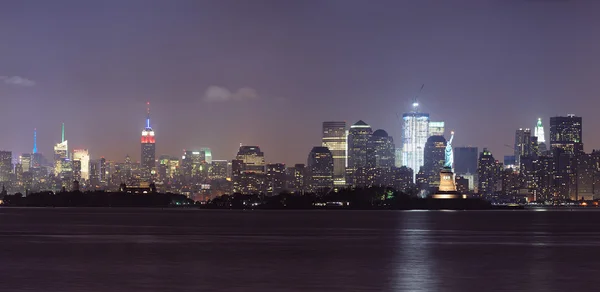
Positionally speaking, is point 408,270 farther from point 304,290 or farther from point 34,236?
point 34,236

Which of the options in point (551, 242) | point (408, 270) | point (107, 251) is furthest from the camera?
point (551, 242)

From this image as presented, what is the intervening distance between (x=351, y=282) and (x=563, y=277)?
12.1 meters

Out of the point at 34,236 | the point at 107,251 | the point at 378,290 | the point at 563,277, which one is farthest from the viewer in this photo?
the point at 34,236

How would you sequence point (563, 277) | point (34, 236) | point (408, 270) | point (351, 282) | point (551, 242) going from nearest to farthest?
point (351, 282) < point (563, 277) < point (408, 270) < point (551, 242) < point (34, 236)

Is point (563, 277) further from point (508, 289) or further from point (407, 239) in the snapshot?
point (407, 239)

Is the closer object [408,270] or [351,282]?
[351,282]

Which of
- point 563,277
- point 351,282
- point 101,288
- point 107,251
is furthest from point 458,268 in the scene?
point 107,251

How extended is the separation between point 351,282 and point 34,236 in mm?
57291

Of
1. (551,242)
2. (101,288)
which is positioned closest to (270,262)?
(101,288)

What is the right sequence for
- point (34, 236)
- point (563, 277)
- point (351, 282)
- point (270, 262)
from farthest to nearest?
1. point (34, 236)
2. point (270, 262)
3. point (563, 277)
4. point (351, 282)

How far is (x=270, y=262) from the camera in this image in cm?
6341

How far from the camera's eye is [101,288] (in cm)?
4672

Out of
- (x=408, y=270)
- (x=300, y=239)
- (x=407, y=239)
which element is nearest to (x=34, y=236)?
(x=300, y=239)

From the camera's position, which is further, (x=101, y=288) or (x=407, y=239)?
(x=407, y=239)
